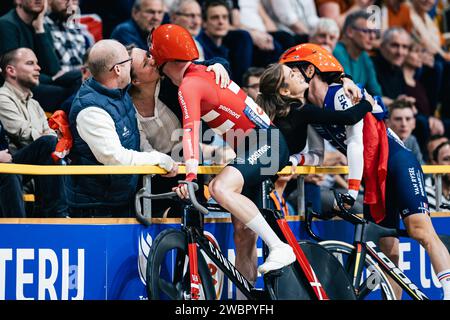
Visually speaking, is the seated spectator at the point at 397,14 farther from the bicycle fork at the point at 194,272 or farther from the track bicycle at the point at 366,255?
the bicycle fork at the point at 194,272

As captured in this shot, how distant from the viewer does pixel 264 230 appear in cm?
623

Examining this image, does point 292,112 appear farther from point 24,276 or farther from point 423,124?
point 423,124

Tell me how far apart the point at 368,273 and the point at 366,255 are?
44 centimetres

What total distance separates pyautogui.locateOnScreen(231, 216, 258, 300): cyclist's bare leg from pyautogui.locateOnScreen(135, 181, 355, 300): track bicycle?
26 cm

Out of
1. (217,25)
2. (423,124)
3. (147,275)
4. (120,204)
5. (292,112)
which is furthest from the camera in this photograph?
(423,124)

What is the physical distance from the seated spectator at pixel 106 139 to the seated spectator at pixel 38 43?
1.72 m

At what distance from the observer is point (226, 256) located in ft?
22.6

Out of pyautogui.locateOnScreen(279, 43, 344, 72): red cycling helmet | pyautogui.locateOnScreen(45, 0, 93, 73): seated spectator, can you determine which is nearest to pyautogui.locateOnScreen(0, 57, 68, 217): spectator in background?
pyautogui.locateOnScreen(45, 0, 93, 73): seated spectator

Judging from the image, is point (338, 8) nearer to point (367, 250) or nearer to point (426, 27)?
point (426, 27)

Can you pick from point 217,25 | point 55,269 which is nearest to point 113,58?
point 55,269

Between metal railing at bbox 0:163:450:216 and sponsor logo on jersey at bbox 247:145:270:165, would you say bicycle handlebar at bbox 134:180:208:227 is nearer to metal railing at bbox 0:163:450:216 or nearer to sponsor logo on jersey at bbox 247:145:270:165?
metal railing at bbox 0:163:450:216

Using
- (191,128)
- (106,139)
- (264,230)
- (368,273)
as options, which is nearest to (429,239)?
(368,273)
